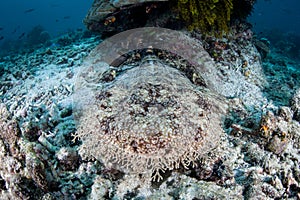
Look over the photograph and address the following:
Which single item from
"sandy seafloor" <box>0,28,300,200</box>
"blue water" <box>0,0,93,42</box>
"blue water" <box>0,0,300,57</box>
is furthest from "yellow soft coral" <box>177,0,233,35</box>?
"blue water" <box>0,0,93,42</box>

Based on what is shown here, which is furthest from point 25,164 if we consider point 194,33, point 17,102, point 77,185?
point 194,33

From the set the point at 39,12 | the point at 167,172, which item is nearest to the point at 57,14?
the point at 39,12

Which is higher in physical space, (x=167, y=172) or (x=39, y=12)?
(x=167, y=172)

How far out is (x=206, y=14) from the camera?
17.2ft

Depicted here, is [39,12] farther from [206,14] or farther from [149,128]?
[149,128]

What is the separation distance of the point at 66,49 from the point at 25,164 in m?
5.30

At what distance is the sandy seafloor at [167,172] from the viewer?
2.53m

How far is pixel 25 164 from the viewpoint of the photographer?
8.72 feet

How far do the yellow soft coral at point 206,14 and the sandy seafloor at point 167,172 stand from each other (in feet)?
4.34

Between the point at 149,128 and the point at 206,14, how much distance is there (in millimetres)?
3751

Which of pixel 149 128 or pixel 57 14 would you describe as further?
pixel 57 14

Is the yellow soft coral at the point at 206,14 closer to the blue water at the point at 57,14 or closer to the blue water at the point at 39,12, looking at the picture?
the blue water at the point at 57,14

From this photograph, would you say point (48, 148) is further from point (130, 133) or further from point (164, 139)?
point (164, 139)

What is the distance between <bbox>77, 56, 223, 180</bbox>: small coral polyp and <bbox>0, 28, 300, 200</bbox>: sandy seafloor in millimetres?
194
